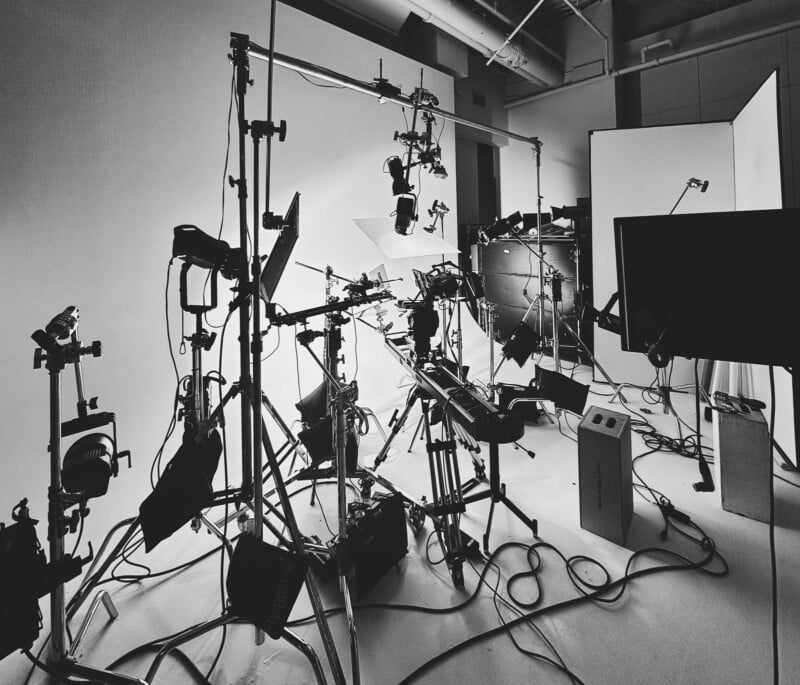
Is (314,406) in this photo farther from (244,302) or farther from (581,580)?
(581,580)

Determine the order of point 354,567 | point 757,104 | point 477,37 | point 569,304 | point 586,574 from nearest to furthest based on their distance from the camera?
point 354,567 < point 586,574 < point 757,104 < point 477,37 < point 569,304

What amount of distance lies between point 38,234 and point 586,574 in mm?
2851

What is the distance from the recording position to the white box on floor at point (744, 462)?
212 cm

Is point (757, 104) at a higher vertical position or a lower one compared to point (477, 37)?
lower

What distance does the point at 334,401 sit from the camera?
1.55 m

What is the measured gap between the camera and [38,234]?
2.03 m

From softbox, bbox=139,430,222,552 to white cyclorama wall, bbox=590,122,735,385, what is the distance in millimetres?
3955

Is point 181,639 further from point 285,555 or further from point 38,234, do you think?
point 38,234

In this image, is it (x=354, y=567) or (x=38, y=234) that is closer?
(x=354, y=567)

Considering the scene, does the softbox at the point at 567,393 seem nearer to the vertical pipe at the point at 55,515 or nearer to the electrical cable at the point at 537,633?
the electrical cable at the point at 537,633

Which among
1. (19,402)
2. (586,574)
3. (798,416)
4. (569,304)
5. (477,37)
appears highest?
(477,37)

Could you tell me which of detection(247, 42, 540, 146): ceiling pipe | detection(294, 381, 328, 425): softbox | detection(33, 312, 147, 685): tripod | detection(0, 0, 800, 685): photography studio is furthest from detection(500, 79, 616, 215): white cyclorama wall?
detection(33, 312, 147, 685): tripod

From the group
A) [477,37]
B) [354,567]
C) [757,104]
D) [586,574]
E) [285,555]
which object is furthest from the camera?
[477,37]

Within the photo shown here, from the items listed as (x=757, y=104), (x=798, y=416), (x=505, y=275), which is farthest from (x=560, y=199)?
(x=798, y=416)
